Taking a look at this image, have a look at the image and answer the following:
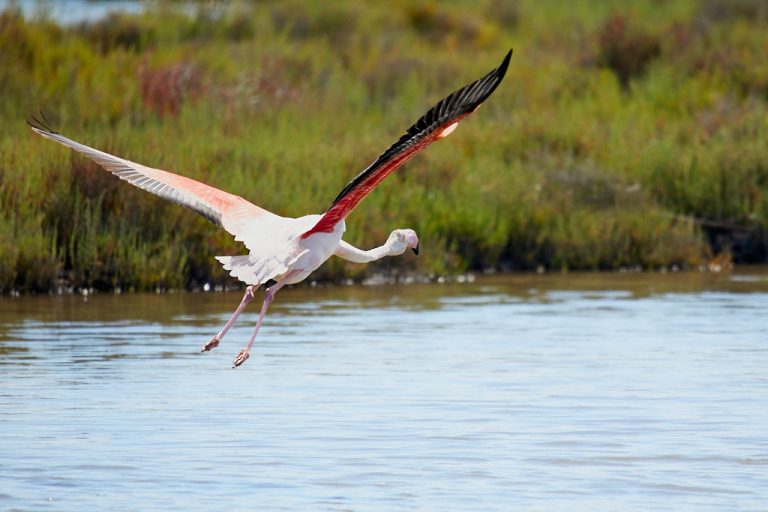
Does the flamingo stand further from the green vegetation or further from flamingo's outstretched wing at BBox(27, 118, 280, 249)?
the green vegetation

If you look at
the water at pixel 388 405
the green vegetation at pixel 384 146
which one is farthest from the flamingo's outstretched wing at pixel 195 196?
the green vegetation at pixel 384 146

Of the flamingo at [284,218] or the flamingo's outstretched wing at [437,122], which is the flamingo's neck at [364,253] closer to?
the flamingo at [284,218]

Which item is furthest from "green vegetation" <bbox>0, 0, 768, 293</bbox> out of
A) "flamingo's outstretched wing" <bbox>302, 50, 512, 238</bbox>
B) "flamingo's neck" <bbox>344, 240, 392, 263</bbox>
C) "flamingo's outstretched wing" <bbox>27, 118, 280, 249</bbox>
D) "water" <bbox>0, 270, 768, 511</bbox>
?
"flamingo's outstretched wing" <bbox>302, 50, 512, 238</bbox>

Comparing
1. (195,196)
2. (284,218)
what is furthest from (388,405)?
(195,196)

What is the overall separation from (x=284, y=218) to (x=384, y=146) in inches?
327

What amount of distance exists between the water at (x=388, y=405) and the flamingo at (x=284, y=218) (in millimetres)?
761

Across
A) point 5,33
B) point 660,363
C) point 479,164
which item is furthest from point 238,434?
point 5,33

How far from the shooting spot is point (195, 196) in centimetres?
1121

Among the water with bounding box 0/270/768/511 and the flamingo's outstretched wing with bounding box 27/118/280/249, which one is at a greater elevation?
the flamingo's outstretched wing with bounding box 27/118/280/249

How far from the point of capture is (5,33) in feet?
69.8

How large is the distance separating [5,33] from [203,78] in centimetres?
270

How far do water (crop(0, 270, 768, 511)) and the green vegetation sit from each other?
3.49 ft

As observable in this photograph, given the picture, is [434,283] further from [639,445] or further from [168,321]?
[639,445]

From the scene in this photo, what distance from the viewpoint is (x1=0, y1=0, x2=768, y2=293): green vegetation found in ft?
51.9
